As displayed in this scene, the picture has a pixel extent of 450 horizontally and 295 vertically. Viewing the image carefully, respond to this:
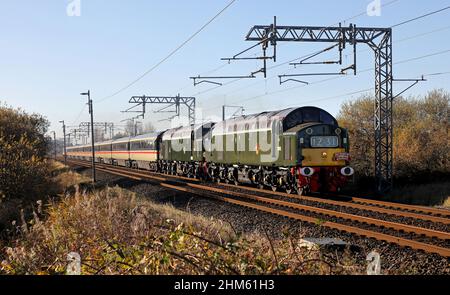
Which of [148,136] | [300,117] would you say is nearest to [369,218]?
[300,117]

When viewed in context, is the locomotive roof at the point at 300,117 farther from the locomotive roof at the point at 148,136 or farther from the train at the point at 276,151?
the locomotive roof at the point at 148,136

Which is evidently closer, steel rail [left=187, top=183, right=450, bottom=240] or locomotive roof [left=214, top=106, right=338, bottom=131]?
steel rail [left=187, top=183, right=450, bottom=240]

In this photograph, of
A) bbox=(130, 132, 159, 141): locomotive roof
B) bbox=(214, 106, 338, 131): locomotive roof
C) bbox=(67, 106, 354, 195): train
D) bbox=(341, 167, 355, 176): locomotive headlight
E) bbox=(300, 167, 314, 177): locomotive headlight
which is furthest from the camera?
bbox=(130, 132, 159, 141): locomotive roof

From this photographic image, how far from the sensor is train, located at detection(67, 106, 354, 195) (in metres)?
18.5

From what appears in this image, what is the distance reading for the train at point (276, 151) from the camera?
18.5 metres

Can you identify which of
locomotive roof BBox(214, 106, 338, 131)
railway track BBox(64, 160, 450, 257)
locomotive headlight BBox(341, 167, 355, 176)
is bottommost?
railway track BBox(64, 160, 450, 257)

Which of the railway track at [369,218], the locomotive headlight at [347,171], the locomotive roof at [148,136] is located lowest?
the railway track at [369,218]

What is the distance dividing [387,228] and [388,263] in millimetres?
4084

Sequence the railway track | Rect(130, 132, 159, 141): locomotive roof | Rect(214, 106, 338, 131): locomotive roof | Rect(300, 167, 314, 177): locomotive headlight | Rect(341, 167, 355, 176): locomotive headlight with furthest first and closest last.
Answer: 1. Rect(130, 132, 159, 141): locomotive roof
2. Rect(214, 106, 338, 131): locomotive roof
3. Rect(341, 167, 355, 176): locomotive headlight
4. Rect(300, 167, 314, 177): locomotive headlight
5. the railway track

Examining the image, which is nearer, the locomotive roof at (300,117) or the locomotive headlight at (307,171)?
the locomotive headlight at (307,171)

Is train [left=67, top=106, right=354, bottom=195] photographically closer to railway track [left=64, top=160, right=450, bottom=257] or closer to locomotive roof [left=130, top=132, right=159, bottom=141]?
railway track [left=64, top=160, right=450, bottom=257]

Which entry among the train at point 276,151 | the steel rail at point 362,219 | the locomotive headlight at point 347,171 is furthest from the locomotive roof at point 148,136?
the locomotive headlight at point 347,171

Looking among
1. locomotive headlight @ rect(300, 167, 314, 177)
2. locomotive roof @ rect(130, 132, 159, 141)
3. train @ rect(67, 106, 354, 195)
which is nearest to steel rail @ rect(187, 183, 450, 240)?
locomotive headlight @ rect(300, 167, 314, 177)
